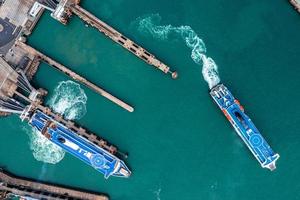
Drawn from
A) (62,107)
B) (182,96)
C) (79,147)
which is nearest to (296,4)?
(182,96)

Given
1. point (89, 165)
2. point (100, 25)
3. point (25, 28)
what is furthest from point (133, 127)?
point (25, 28)

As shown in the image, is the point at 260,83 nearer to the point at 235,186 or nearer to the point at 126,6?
the point at 235,186

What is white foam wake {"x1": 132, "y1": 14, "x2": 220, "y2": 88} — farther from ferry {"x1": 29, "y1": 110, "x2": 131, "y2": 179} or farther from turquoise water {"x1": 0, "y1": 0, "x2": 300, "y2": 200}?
ferry {"x1": 29, "y1": 110, "x2": 131, "y2": 179}

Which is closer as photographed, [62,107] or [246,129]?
[246,129]

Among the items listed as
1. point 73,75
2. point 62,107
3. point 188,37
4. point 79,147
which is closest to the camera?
point 188,37

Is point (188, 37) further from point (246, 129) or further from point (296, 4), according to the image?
point (296, 4)

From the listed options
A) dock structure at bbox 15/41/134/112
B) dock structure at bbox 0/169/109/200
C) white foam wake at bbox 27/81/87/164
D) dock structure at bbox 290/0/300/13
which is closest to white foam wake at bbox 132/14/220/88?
dock structure at bbox 15/41/134/112

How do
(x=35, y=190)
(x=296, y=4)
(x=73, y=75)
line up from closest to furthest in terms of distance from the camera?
(x=296, y=4) → (x=73, y=75) → (x=35, y=190)
